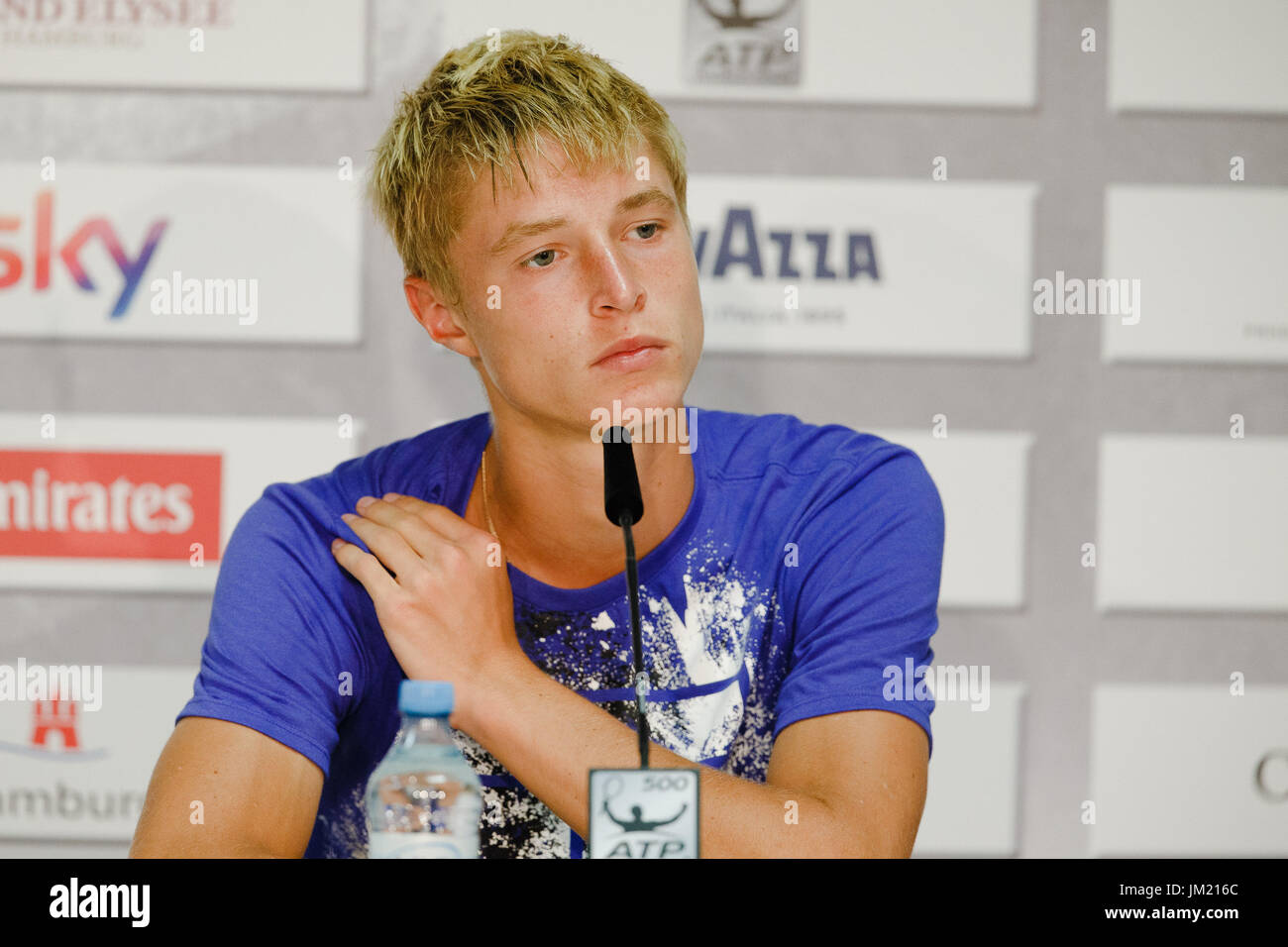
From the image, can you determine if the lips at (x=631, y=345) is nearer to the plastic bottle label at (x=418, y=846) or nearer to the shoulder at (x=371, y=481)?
the shoulder at (x=371, y=481)

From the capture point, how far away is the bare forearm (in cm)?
97

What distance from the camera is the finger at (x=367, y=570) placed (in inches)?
44.4

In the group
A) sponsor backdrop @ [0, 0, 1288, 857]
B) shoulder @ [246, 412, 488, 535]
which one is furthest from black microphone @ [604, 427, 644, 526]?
sponsor backdrop @ [0, 0, 1288, 857]

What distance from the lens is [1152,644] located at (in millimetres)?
2143

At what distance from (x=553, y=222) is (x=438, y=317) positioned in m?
0.28

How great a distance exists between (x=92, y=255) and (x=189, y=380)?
288mm

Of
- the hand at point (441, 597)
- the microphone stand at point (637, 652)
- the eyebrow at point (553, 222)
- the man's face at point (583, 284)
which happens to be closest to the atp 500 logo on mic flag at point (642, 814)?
the microphone stand at point (637, 652)

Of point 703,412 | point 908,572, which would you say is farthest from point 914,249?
point 908,572

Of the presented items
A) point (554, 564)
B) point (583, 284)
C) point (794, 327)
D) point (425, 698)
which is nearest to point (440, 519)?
point (554, 564)

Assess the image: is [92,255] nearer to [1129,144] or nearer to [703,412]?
[703,412]

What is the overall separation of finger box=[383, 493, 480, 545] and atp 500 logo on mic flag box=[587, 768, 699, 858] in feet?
1.33

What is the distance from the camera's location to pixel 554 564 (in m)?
1.35

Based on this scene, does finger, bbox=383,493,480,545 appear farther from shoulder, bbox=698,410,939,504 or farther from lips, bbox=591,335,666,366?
shoulder, bbox=698,410,939,504

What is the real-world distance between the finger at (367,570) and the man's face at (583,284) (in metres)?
0.27
